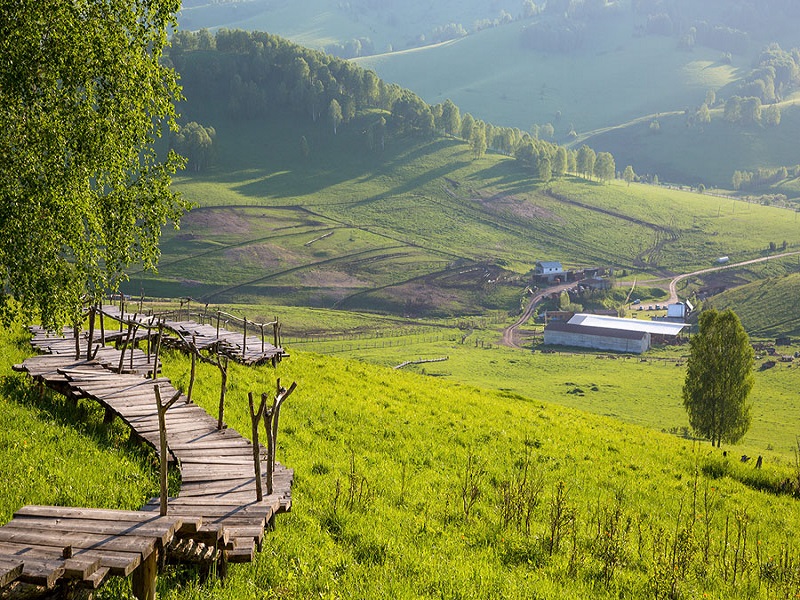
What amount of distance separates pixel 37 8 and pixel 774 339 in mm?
152853

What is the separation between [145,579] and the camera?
9492 millimetres

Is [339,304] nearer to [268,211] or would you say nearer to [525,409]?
[268,211]

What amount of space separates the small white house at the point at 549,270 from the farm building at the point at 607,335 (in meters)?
33.0

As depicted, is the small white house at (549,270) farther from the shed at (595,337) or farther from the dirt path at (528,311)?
the shed at (595,337)

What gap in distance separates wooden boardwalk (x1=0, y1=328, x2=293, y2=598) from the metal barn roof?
134 metres

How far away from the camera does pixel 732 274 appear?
595ft

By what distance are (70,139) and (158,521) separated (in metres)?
10.6

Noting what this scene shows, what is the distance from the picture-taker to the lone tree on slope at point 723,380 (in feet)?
178

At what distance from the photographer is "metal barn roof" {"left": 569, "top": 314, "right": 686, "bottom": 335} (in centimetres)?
14275

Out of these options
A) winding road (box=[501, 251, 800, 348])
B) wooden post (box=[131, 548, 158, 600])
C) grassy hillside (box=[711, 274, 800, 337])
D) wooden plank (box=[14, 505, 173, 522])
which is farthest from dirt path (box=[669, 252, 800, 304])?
wooden post (box=[131, 548, 158, 600])

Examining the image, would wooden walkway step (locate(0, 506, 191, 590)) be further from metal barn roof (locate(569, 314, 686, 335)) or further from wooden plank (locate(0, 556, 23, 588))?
metal barn roof (locate(569, 314, 686, 335))

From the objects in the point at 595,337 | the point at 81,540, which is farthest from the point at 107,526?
the point at 595,337

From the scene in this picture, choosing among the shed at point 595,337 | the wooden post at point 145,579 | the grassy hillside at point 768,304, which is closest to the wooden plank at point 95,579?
the wooden post at point 145,579

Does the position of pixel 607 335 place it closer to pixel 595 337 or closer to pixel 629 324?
pixel 595 337
